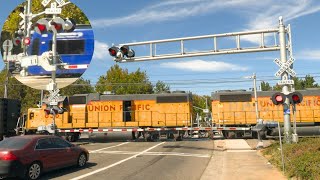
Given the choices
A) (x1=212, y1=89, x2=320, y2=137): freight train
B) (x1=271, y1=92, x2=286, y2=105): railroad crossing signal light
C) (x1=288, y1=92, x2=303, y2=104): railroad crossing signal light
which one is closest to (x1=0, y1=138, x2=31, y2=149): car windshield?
(x1=271, y1=92, x2=286, y2=105): railroad crossing signal light

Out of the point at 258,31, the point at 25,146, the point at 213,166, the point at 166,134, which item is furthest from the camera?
the point at 166,134

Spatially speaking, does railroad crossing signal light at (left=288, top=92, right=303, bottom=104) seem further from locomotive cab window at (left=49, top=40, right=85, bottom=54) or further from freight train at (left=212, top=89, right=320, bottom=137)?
locomotive cab window at (left=49, top=40, right=85, bottom=54)

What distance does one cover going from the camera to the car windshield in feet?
36.8

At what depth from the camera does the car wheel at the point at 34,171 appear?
11062 mm

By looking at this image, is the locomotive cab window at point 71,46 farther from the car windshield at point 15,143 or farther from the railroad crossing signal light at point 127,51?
the car windshield at point 15,143

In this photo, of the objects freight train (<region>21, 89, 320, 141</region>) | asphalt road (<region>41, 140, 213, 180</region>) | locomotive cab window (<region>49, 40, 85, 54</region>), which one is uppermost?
locomotive cab window (<region>49, 40, 85, 54</region>)

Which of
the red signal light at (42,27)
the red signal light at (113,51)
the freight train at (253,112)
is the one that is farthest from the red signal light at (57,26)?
the freight train at (253,112)

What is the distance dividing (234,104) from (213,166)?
17.6m

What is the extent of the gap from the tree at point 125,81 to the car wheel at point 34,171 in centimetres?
5284

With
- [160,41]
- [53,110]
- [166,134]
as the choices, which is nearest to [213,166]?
[160,41]

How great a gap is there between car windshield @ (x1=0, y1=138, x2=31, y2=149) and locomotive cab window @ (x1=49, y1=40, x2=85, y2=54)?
54.2 feet

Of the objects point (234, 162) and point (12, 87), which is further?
point (12, 87)

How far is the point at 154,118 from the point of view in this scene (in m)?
30.5

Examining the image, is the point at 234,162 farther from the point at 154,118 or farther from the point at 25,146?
the point at 154,118
